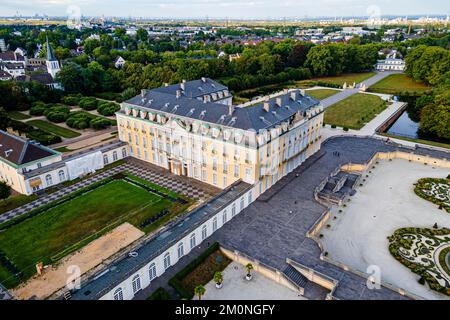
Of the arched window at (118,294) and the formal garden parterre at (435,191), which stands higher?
the arched window at (118,294)

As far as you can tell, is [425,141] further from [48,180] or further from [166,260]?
[48,180]

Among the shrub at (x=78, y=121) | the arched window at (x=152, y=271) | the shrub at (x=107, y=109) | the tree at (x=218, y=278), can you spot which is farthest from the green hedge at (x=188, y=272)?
the shrub at (x=107, y=109)

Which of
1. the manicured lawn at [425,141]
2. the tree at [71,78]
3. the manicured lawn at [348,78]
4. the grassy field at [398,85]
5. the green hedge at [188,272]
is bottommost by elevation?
the green hedge at [188,272]

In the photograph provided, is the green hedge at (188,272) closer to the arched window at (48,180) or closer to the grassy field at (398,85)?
the arched window at (48,180)

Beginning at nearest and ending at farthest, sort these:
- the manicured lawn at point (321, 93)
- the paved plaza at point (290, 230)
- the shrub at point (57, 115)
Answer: the paved plaza at point (290, 230)
the shrub at point (57, 115)
the manicured lawn at point (321, 93)

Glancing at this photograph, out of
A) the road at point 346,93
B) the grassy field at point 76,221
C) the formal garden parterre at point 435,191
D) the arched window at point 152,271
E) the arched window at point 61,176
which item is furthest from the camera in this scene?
the road at point 346,93

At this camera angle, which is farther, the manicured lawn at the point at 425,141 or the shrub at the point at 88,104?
the shrub at the point at 88,104
